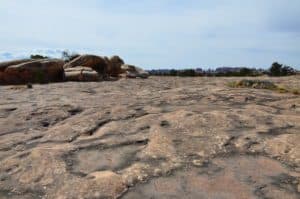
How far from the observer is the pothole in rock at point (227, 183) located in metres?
3.18

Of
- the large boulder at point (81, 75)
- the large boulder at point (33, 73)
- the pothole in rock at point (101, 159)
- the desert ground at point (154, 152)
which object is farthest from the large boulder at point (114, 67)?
the pothole in rock at point (101, 159)

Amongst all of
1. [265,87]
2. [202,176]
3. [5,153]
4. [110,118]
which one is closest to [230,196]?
[202,176]

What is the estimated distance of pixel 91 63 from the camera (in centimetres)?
1884

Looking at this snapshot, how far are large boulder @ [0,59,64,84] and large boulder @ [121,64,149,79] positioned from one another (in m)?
3.69

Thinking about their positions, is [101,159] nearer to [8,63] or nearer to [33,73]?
[33,73]

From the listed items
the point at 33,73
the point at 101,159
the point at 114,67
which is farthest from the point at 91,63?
the point at 101,159

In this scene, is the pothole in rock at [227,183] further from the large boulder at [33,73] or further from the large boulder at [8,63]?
Answer: the large boulder at [8,63]

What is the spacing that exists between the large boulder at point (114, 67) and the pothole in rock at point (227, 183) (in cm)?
1582

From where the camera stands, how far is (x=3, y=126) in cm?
548

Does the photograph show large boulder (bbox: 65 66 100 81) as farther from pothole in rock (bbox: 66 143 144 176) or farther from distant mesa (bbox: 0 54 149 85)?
pothole in rock (bbox: 66 143 144 176)

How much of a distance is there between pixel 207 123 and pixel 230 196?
1863 mm

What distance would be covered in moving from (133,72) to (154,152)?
1608cm

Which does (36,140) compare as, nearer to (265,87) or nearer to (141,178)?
(141,178)

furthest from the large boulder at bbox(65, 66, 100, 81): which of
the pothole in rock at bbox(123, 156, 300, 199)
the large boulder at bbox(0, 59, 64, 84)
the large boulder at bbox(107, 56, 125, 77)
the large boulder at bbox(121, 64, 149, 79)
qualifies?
the pothole in rock at bbox(123, 156, 300, 199)
